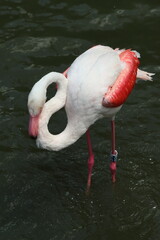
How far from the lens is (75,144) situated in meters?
6.98

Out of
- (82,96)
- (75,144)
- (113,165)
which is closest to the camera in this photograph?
(82,96)

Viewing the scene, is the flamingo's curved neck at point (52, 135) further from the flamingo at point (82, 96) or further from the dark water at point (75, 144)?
the dark water at point (75, 144)

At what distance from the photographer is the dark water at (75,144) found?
5.93 meters

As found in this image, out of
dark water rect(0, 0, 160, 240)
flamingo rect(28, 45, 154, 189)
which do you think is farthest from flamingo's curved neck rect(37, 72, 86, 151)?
dark water rect(0, 0, 160, 240)

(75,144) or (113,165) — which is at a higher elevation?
(113,165)

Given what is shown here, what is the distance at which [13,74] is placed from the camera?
786 cm

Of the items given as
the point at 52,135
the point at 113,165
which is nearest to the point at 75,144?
the point at 113,165

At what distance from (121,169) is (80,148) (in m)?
0.60

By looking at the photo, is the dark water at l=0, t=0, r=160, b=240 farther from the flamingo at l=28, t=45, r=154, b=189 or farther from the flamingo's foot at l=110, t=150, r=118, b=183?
the flamingo at l=28, t=45, r=154, b=189

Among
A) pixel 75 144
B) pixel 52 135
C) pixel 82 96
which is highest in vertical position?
pixel 82 96

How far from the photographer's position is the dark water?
19.4 feet

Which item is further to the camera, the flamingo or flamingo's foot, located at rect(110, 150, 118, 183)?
flamingo's foot, located at rect(110, 150, 118, 183)

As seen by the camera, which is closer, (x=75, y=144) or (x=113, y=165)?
(x=113, y=165)

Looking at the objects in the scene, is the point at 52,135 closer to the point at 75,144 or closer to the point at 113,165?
the point at 113,165
